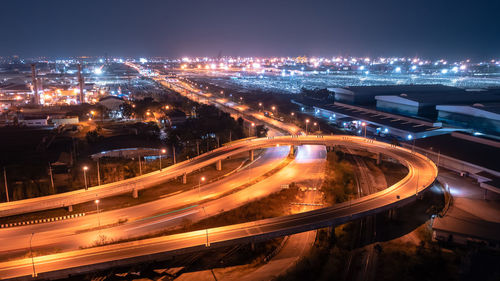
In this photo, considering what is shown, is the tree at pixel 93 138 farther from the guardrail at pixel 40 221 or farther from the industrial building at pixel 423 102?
the industrial building at pixel 423 102

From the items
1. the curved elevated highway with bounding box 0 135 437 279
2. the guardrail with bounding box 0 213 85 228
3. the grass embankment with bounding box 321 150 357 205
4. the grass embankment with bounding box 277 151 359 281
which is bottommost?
the grass embankment with bounding box 277 151 359 281

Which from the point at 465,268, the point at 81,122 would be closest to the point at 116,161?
the point at 81,122

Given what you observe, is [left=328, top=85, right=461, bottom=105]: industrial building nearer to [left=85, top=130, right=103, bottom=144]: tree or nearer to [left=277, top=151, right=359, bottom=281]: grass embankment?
[left=277, top=151, right=359, bottom=281]: grass embankment

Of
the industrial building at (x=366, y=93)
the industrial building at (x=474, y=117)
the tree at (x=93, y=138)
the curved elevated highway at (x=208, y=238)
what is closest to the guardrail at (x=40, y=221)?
the curved elevated highway at (x=208, y=238)

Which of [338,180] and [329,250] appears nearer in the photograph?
[329,250]

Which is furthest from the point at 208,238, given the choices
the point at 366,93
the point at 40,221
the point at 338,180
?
the point at 366,93

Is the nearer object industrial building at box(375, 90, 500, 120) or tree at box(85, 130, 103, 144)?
tree at box(85, 130, 103, 144)

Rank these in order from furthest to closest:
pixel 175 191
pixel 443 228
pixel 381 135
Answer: pixel 381 135, pixel 175 191, pixel 443 228

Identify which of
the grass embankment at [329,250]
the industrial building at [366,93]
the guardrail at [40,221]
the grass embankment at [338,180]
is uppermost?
the industrial building at [366,93]

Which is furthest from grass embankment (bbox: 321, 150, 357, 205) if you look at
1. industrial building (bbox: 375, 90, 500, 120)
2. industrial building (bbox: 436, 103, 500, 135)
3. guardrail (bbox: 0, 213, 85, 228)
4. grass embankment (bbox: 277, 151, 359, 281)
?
industrial building (bbox: 375, 90, 500, 120)

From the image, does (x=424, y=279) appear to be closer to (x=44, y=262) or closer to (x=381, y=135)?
(x=44, y=262)

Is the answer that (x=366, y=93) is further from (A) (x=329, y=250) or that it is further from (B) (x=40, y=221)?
(B) (x=40, y=221)
